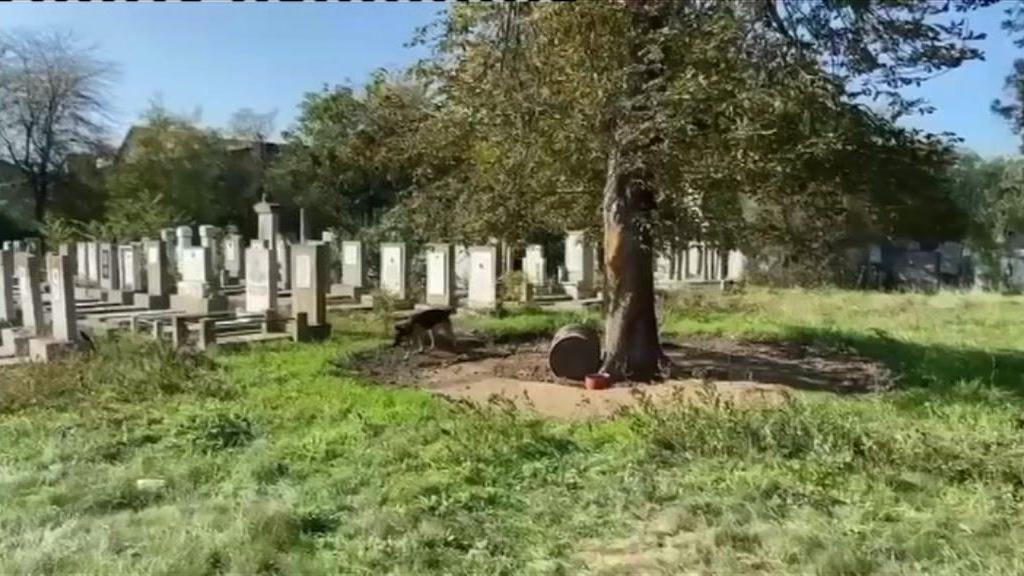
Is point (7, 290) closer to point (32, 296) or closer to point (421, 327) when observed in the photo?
point (32, 296)

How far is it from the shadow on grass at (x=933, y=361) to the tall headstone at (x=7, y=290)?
9859mm

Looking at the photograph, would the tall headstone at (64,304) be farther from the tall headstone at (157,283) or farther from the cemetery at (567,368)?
the tall headstone at (157,283)

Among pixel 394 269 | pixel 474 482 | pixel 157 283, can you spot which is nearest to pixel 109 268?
pixel 157 283

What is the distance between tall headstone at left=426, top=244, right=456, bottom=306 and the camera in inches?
553

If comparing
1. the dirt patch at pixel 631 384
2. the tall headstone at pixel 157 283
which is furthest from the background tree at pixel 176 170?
the dirt patch at pixel 631 384

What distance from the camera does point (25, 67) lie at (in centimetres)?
2581

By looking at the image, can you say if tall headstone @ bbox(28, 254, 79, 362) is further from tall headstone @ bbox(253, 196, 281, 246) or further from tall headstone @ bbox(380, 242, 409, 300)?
tall headstone @ bbox(253, 196, 281, 246)

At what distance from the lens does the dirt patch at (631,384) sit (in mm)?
7324

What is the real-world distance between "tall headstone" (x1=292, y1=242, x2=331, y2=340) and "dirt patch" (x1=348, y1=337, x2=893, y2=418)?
1.12m

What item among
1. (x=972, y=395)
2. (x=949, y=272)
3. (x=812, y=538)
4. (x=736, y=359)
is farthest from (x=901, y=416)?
(x=949, y=272)

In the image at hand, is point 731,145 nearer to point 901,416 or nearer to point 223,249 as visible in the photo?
point 901,416

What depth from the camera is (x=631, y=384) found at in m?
8.68

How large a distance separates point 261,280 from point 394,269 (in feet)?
11.2

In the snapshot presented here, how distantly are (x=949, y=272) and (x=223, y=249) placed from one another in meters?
18.7
